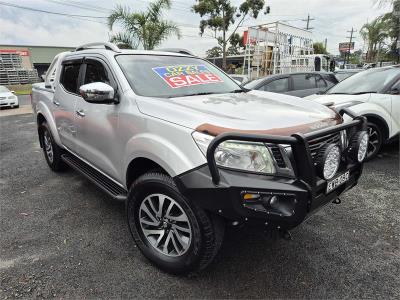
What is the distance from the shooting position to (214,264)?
2.70m

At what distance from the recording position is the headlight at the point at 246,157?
2.05 metres

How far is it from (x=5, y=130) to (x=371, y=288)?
403 inches

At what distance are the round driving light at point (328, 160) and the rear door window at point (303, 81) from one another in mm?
6564

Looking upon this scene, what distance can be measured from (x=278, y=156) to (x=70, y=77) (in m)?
3.10

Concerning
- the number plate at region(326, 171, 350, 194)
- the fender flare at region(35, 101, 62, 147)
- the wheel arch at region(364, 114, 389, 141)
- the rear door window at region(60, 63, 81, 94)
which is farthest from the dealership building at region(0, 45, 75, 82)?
the number plate at region(326, 171, 350, 194)

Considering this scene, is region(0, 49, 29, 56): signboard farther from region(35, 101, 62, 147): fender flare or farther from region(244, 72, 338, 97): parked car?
region(35, 101, 62, 147): fender flare

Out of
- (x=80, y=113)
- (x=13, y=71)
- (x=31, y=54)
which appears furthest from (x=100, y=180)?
(x=31, y=54)

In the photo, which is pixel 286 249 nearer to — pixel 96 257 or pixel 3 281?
pixel 96 257

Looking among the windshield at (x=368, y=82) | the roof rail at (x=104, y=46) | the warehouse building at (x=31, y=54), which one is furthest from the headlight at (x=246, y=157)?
the warehouse building at (x=31, y=54)

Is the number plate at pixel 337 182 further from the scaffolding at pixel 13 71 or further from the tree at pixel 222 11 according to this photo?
the scaffolding at pixel 13 71

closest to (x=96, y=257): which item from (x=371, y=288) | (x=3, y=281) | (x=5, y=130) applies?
(x=3, y=281)

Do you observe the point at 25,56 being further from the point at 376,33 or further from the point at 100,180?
the point at 100,180

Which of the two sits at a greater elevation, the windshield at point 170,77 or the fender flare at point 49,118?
the windshield at point 170,77

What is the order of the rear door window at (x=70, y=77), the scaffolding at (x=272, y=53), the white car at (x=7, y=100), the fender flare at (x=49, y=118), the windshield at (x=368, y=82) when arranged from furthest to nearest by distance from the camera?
the white car at (x=7, y=100) → the scaffolding at (x=272, y=53) → the windshield at (x=368, y=82) → the fender flare at (x=49, y=118) → the rear door window at (x=70, y=77)
